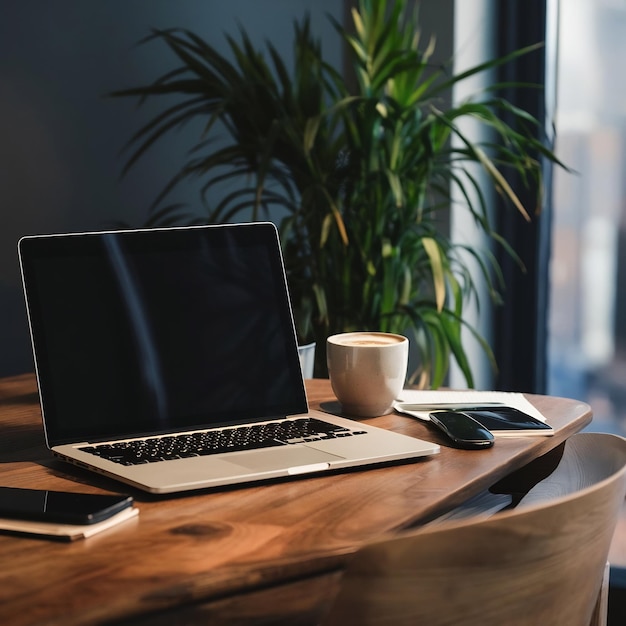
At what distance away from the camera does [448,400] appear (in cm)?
133

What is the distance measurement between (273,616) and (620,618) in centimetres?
181

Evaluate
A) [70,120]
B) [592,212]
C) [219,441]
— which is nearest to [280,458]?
[219,441]

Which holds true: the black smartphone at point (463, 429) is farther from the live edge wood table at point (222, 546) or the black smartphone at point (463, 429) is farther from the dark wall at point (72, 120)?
the dark wall at point (72, 120)

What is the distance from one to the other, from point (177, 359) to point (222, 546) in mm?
399

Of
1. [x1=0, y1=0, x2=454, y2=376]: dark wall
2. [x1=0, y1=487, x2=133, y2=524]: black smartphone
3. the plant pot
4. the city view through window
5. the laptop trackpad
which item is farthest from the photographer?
the city view through window

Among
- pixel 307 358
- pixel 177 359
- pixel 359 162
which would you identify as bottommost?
pixel 307 358

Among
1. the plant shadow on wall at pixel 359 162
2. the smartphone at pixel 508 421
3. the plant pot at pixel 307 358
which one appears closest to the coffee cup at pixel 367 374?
the smartphone at pixel 508 421

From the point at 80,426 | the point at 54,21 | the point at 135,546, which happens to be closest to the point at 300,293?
the point at 54,21

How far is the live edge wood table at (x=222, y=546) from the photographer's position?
0.72 m

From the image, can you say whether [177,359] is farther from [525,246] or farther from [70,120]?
[525,246]

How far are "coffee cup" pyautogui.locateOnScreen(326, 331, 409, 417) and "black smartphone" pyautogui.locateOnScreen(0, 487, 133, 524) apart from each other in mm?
427

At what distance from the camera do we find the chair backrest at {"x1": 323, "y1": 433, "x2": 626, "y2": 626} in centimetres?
73

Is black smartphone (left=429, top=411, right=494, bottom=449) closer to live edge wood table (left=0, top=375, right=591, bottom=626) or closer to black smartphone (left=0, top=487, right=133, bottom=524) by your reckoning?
live edge wood table (left=0, top=375, right=591, bottom=626)

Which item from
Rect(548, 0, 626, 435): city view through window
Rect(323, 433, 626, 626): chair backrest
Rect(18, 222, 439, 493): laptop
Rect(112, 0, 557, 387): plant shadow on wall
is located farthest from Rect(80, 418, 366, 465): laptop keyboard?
Rect(548, 0, 626, 435): city view through window
